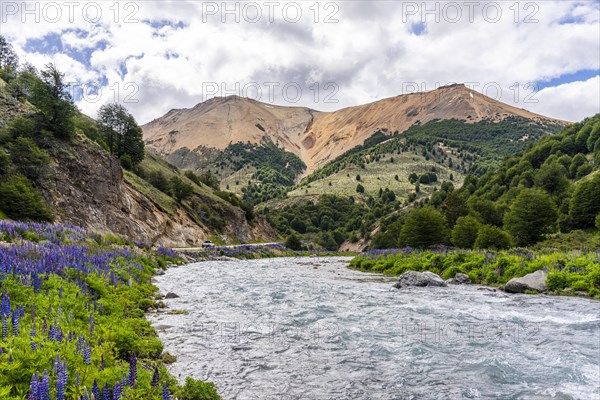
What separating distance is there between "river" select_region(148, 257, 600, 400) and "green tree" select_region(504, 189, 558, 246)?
93.3 feet

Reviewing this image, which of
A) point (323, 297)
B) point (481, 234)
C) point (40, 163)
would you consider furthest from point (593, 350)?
point (40, 163)

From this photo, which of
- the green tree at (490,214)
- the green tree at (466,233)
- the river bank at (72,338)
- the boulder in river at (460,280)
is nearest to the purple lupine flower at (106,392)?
the river bank at (72,338)

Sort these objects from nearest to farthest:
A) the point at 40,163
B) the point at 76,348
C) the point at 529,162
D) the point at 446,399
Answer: the point at 76,348
the point at 446,399
the point at 40,163
the point at 529,162

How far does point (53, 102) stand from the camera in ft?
151

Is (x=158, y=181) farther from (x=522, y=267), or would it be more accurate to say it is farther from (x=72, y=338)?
(x=72, y=338)

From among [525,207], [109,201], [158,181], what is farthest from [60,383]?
[158,181]

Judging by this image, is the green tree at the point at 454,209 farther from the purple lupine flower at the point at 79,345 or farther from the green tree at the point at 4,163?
the purple lupine flower at the point at 79,345

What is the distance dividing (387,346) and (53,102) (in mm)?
50769

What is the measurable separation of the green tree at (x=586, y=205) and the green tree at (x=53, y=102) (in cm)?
7037

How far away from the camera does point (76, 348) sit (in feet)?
24.2

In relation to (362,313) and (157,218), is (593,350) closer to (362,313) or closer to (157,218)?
(362,313)

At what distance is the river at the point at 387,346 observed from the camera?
31.2 feet

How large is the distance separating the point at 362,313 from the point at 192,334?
871cm

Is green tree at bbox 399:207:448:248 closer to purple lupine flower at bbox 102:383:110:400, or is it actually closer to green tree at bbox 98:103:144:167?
purple lupine flower at bbox 102:383:110:400
